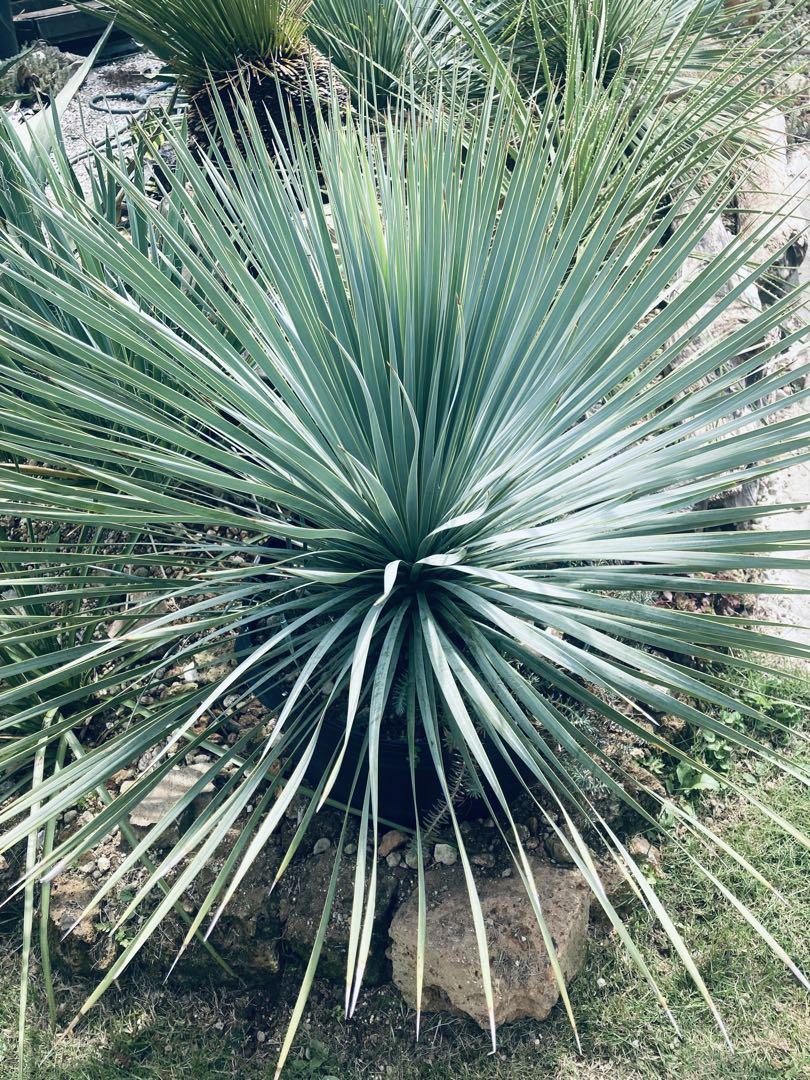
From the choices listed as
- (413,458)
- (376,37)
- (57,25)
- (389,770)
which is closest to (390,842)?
(389,770)

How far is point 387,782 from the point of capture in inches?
76.1

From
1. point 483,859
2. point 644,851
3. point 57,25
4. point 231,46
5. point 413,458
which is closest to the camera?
point 413,458

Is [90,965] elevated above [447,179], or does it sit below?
below

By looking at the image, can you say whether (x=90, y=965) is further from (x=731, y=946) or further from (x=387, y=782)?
(x=731, y=946)

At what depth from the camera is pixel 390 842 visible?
82.0 inches

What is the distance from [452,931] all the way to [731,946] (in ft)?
2.12

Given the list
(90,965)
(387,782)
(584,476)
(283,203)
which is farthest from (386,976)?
(283,203)

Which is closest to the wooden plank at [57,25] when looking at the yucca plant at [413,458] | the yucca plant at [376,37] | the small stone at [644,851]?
the yucca plant at [376,37]

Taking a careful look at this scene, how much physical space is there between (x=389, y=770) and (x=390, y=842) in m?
0.28

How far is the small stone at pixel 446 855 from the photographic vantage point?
2.01 meters

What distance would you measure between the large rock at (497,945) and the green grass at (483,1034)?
7cm

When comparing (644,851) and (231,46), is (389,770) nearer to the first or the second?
(644,851)

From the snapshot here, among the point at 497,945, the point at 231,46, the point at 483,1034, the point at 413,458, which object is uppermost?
the point at 231,46

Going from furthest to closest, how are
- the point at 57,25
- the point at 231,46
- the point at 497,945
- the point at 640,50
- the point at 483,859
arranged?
1. the point at 57,25
2. the point at 640,50
3. the point at 231,46
4. the point at 483,859
5. the point at 497,945
